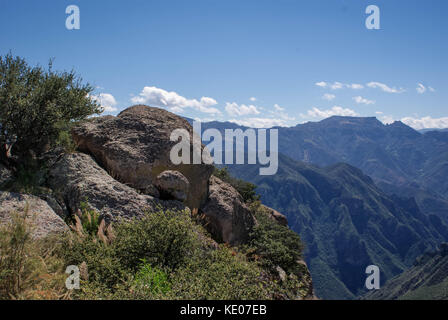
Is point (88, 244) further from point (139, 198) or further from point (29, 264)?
point (139, 198)

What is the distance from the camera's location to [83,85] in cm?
1301

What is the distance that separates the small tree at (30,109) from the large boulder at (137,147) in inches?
44.5

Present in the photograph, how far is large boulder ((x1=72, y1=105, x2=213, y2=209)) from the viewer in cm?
1131

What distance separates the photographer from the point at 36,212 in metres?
7.95

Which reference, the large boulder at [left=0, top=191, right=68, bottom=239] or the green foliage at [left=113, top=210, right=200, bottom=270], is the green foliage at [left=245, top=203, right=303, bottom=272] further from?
the large boulder at [left=0, top=191, right=68, bottom=239]

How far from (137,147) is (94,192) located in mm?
2781

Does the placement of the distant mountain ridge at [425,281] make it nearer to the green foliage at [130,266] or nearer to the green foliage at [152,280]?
the green foliage at [130,266]

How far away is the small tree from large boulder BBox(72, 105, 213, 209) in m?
1.13

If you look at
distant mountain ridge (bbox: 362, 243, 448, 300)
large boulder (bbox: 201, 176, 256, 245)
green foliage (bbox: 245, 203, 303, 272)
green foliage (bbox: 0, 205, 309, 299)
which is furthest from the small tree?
distant mountain ridge (bbox: 362, 243, 448, 300)

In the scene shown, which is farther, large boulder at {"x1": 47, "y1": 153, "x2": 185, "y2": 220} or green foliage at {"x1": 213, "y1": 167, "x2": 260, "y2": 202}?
green foliage at {"x1": 213, "y1": 167, "x2": 260, "y2": 202}

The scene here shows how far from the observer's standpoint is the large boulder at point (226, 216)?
12095 mm

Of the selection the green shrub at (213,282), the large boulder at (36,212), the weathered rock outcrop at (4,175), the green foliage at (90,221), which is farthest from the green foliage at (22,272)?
the weathered rock outcrop at (4,175)
